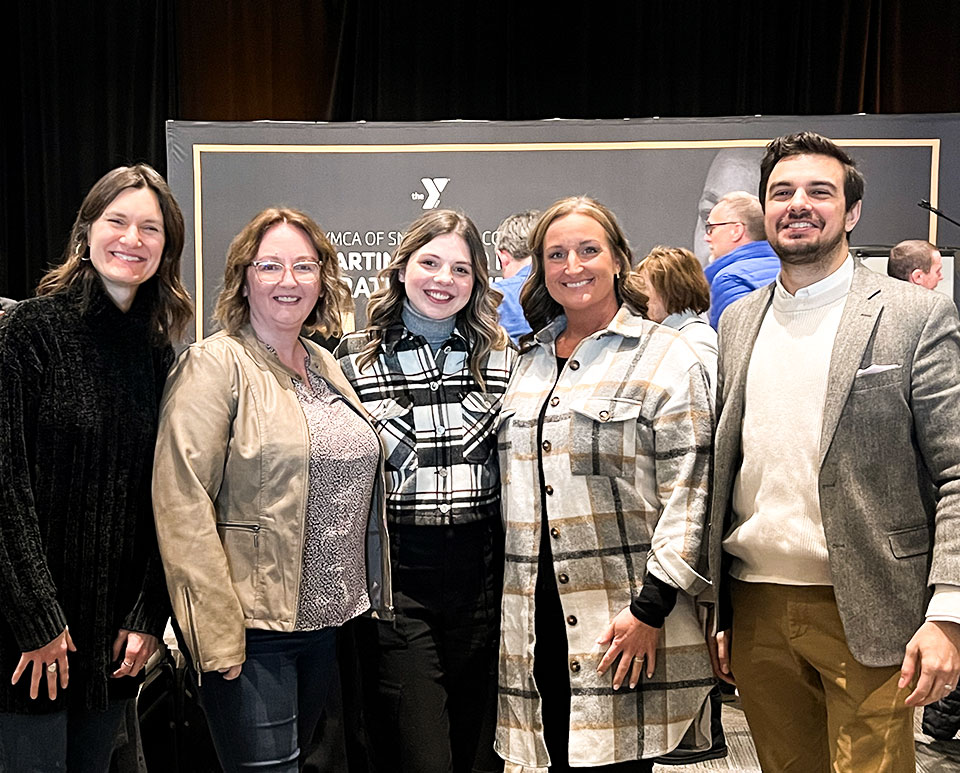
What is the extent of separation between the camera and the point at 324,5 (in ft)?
22.7

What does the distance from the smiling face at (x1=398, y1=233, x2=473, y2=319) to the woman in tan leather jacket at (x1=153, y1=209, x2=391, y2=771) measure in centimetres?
24

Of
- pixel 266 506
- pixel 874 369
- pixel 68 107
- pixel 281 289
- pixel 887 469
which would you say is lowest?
pixel 266 506

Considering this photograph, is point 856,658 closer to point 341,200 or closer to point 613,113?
point 341,200

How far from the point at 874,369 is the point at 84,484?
5.00 feet

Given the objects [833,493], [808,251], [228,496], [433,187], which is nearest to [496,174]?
[433,187]

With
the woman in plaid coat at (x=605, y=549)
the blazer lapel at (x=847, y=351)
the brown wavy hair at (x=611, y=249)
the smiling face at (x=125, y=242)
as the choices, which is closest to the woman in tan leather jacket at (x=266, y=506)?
the smiling face at (x=125, y=242)

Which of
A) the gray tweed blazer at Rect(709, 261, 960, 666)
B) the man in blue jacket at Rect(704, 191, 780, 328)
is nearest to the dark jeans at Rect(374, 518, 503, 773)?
the gray tweed blazer at Rect(709, 261, 960, 666)

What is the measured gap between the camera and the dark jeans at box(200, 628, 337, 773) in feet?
6.64

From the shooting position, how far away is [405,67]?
6938 mm

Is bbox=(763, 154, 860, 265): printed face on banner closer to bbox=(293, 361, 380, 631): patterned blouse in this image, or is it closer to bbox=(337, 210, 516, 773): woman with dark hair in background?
bbox=(337, 210, 516, 773): woman with dark hair in background

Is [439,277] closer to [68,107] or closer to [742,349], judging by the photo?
[742,349]

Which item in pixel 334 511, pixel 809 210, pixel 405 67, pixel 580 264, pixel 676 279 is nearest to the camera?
pixel 809 210

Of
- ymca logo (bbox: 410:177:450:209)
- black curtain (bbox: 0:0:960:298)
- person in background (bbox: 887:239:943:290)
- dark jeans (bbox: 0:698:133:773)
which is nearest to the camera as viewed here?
dark jeans (bbox: 0:698:133:773)

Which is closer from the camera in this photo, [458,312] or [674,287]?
[458,312]
